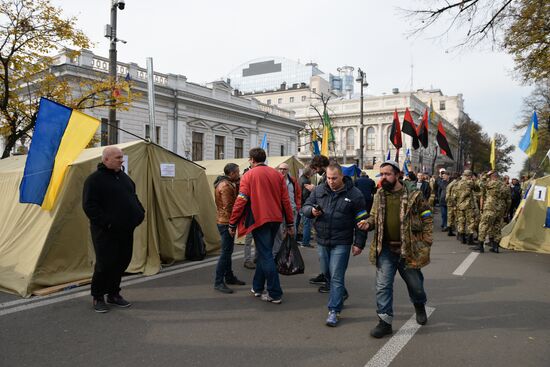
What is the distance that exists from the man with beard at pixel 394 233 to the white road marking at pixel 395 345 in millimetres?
127

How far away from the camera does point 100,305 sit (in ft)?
15.1

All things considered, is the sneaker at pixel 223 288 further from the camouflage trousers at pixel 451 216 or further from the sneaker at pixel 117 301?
the camouflage trousers at pixel 451 216

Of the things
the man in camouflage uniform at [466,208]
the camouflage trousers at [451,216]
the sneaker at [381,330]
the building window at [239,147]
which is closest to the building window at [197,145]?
the building window at [239,147]

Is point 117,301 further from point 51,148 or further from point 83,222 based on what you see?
point 51,148

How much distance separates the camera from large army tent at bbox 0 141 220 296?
18.3 ft

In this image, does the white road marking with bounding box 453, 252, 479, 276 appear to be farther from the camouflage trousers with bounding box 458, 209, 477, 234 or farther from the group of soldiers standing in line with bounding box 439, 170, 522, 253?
the camouflage trousers with bounding box 458, 209, 477, 234

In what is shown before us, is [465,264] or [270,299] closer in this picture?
[270,299]

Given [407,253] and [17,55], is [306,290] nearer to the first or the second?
[407,253]

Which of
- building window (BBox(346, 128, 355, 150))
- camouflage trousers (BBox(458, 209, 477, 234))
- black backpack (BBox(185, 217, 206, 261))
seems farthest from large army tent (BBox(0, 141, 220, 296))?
building window (BBox(346, 128, 355, 150))

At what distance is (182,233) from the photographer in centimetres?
757

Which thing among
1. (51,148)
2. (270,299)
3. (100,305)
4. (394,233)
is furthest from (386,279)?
(51,148)

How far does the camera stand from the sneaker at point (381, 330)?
12.8 ft

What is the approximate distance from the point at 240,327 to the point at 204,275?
2.36 m

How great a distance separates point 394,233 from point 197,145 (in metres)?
26.5
